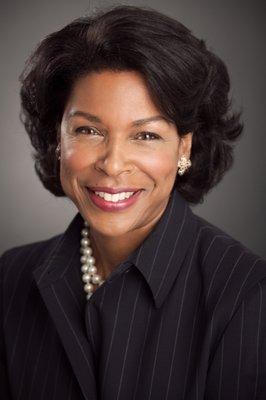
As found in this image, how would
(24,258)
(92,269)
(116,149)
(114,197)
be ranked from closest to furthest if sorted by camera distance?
(116,149)
(114,197)
(92,269)
(24,258)

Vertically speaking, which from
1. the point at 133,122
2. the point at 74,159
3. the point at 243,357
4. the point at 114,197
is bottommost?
the point at 243,357

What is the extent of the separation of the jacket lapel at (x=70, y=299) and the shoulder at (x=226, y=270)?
44 centimetres

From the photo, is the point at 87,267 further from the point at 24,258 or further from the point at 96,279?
the point at 24,258

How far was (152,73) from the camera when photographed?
206 centimetres

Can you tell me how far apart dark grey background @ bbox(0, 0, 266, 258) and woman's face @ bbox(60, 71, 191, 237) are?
1400 millimetres

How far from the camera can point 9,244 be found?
4074 millimetres

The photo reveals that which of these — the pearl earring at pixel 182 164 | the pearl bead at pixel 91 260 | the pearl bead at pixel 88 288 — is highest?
the pearl earring at pixel 182 164

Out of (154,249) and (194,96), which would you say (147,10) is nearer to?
(194,96)

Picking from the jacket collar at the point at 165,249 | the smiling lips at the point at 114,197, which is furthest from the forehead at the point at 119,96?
the jacket collar at the point at 165,249

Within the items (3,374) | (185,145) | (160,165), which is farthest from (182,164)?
(3,374)

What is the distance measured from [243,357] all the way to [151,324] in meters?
0.33

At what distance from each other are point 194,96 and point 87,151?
0.38m

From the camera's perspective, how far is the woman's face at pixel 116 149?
209 cm

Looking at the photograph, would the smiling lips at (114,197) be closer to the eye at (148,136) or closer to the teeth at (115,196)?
the teeth at (115,196)
